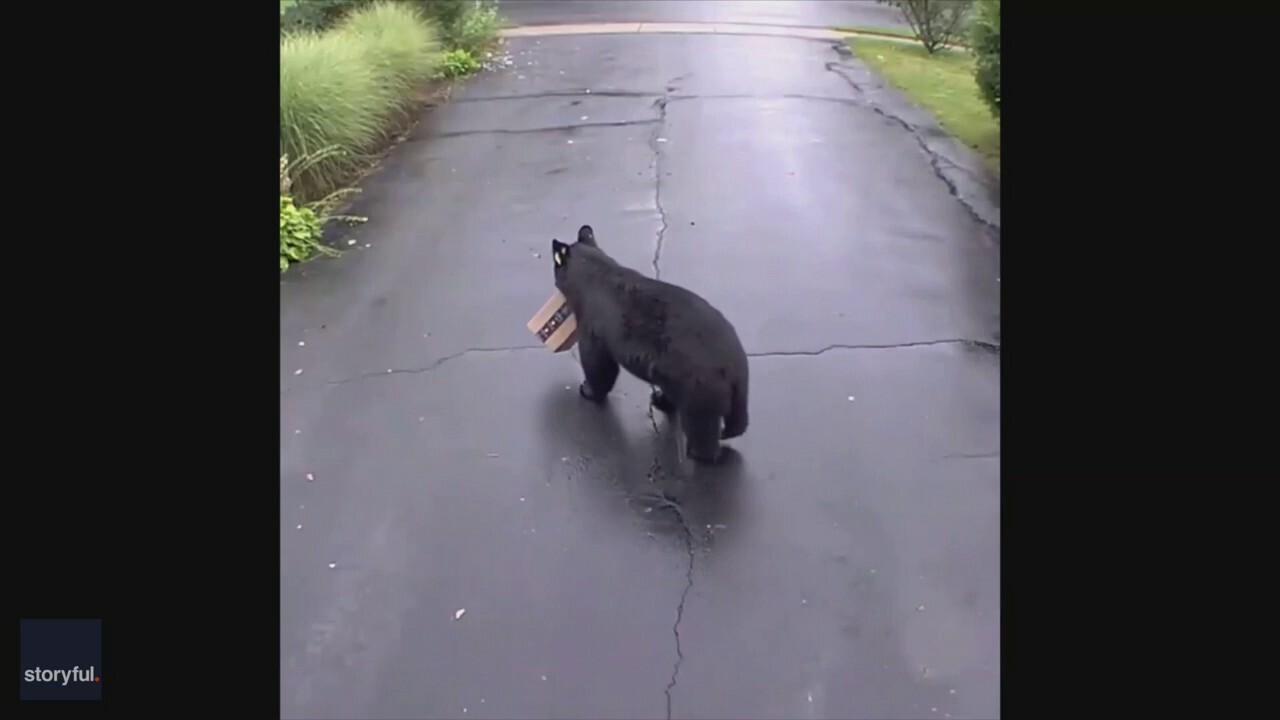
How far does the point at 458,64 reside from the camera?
13.6 m

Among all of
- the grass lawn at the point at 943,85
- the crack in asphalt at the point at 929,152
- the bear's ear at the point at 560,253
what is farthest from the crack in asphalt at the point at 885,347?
the grass lawn at the point at 943,85

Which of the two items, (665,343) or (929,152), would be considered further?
(929,152)

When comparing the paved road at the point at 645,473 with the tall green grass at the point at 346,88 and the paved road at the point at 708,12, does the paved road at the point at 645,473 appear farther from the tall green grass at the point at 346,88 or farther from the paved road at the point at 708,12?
the paved road at the point at 708,12

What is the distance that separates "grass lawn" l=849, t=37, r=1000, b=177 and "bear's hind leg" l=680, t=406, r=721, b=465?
5445 mm

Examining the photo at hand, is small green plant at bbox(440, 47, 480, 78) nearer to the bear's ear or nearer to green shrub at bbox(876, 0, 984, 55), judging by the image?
green shrub at bbox(876, 0, 984, 55)

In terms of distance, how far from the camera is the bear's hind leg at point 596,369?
17.4ft

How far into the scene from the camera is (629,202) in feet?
28.6

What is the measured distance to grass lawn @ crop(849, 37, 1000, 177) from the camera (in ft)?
34.4

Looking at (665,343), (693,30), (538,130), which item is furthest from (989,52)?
(693,30)

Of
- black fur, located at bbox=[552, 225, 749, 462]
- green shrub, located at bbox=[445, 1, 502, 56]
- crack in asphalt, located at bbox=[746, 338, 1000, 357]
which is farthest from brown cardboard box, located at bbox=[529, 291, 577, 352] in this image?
green shrub, located at bbox=[445, 1, 502, 56]

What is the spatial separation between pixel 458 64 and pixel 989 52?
643cm

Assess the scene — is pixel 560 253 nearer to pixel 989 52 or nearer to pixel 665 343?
pixel 665 343
